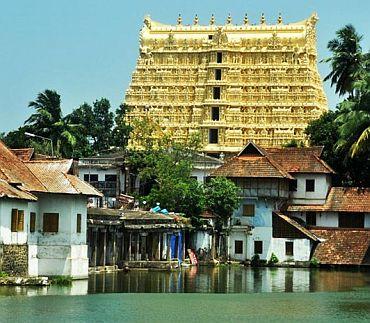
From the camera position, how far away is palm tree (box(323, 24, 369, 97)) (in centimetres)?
8444

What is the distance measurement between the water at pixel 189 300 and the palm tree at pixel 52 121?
25.6 m

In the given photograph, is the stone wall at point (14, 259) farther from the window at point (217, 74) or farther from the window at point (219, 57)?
the window at point (219, 57)

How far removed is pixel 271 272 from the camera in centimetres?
6825

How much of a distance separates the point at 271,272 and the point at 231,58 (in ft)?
155

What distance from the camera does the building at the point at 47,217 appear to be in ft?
158

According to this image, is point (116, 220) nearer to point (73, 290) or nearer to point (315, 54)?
point (73, 290)

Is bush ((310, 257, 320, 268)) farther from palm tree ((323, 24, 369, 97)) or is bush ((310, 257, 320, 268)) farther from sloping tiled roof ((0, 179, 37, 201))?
sloping tiled roof ((0, 179, 37, 201))

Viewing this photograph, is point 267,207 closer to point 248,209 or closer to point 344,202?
point 248,209

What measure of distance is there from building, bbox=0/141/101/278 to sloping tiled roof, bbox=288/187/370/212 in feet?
97.7

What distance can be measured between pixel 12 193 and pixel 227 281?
49.0 ft

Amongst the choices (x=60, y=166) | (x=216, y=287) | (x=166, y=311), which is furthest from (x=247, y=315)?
(x=60, y=166)

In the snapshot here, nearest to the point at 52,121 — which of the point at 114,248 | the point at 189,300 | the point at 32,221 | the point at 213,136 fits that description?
Result: the point at 114,248

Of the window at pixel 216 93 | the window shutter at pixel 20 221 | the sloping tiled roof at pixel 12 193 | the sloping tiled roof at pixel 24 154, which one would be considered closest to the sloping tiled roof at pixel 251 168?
the sloping tiled roof at pixel 24 154

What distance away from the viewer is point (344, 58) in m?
84.6
